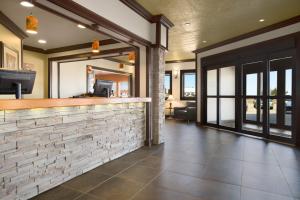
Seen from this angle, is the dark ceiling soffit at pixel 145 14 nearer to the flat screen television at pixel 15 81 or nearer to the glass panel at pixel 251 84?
the flat screen television at pixel 15 81

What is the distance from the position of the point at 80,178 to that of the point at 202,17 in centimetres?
432

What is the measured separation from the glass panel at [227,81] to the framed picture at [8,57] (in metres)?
6.41

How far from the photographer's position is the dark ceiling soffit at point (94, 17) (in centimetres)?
269

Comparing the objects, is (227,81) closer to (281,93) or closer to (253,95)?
(253,95)

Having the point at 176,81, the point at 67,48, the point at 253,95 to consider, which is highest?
the point at 67,48

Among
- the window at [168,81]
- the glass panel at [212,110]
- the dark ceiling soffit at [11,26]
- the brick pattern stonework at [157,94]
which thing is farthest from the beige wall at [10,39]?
the window at [168,81]

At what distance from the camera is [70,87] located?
791cm

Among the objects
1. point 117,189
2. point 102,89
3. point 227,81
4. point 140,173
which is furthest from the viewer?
point 227,81

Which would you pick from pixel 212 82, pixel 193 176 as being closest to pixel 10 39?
pixel 193 176

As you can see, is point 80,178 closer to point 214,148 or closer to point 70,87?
point 214,148

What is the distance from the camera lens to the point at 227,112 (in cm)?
722

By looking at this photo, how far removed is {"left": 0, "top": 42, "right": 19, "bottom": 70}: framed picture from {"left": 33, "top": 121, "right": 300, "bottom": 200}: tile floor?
3622mm

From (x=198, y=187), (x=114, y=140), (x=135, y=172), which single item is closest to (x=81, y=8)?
(x=114, y=140)

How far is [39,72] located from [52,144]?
5.93m
